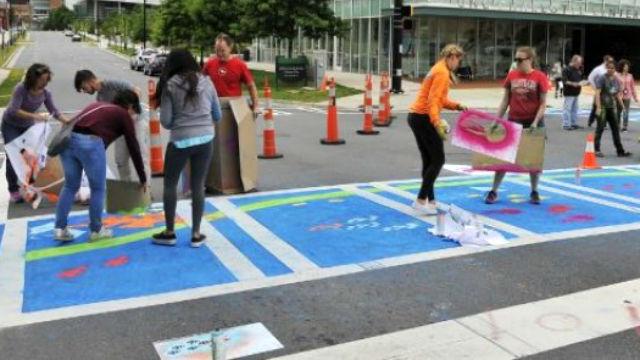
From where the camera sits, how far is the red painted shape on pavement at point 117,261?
20.3 feet

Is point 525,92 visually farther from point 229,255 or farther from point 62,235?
point 62,235

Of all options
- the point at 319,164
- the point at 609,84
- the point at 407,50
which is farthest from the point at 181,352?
the point at 407,50

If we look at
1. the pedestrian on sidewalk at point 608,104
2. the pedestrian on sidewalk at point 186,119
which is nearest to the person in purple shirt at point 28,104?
the pedestrian on sidewalk at point 186,119

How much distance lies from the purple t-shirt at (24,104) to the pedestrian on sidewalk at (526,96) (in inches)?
203

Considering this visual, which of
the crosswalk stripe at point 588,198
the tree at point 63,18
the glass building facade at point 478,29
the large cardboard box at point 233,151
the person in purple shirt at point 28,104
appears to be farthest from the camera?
the tree at point 63,18

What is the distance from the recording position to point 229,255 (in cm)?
645

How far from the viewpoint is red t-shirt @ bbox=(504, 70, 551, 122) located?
8.35m

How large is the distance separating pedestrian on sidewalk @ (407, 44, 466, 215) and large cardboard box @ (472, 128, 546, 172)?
0.93 metres

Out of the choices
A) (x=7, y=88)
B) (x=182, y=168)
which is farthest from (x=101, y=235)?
(x=7, y=88)

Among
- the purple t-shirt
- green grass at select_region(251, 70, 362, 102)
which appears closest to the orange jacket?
the purple t-shirt

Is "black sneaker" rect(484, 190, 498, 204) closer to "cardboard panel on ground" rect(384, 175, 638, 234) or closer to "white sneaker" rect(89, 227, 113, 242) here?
"cardboard panel on ground" rect(384, 175, 638, 234)

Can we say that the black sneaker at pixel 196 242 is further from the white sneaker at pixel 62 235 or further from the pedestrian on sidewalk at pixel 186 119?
the white sneaker at pixel 62 235

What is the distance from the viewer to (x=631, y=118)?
21.4m

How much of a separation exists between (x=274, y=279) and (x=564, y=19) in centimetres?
3407
